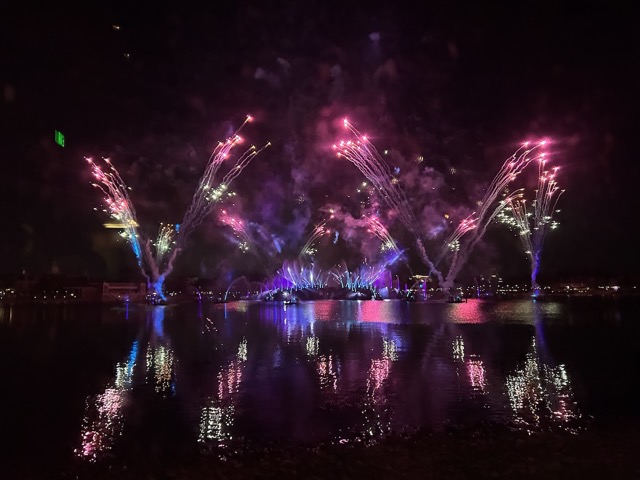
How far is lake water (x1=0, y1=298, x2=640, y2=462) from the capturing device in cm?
651

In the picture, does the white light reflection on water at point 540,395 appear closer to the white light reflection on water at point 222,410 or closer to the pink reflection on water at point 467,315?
the white light reflection on water at point 222,410

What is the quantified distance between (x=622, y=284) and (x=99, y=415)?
127 metres

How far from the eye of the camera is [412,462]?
5.23 meters

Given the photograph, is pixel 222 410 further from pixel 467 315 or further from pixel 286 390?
pixel 467 315

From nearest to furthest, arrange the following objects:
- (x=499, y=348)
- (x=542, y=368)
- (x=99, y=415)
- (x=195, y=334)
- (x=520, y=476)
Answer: (x=520, y=476) < (x=99, y=415) < (x=542, y=368) < (x=499, y=348) < (x=195, y=334)

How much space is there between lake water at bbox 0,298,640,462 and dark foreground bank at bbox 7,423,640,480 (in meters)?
0.36

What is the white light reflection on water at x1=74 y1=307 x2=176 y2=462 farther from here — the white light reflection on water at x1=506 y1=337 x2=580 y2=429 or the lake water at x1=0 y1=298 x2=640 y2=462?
the white light reflection on water at x1=506 y1=337 x2=580 y2=429

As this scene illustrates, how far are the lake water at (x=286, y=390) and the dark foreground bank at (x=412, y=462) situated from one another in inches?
14.3

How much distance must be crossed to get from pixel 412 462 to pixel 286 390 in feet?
13.7

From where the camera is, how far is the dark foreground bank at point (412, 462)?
4.97 meters

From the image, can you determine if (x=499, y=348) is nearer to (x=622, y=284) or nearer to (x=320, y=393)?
(x=320, y=393)

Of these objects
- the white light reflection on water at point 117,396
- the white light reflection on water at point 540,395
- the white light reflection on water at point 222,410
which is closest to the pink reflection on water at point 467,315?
the white light reflection on water at point 540,395

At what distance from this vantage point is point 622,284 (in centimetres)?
10962

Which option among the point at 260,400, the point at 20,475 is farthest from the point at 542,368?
the point at 20,475
